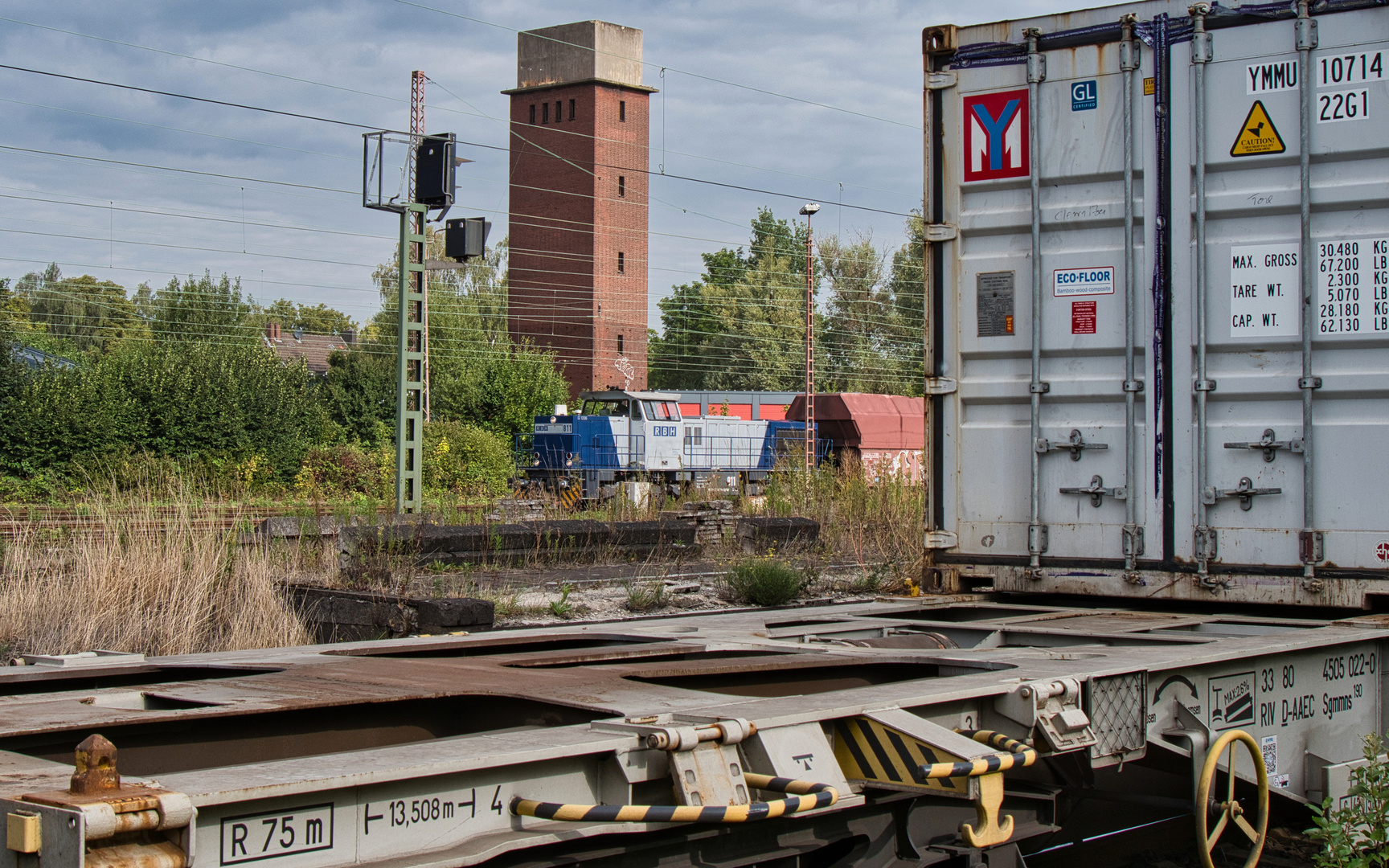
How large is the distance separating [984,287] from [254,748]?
15.1 feet

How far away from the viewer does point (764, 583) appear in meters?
12.1

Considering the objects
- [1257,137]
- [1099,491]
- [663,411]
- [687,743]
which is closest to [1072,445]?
[1099,491]

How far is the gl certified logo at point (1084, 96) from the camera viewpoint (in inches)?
249

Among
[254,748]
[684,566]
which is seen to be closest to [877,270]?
[684,566]

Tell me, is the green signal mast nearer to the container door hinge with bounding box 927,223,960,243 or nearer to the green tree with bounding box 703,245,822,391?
the container door hinge with bounding box 927,223,960,243

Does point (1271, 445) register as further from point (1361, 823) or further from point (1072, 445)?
point (1361, 823)

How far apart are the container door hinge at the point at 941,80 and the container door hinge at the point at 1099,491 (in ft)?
7.43

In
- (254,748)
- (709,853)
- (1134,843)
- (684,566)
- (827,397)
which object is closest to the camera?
(709,853)

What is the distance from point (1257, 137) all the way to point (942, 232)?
1.59 meters

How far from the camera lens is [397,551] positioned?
12305mm

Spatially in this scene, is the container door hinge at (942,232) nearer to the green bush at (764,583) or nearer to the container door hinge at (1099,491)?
the container door hinge at (1099,491)

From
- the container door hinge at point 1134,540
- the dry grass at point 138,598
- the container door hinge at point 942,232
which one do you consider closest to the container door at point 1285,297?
the container door hinge at point 1134,540

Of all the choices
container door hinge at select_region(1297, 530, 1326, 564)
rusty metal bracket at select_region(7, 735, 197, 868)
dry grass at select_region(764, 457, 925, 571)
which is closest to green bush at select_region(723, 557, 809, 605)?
dry grass at select_region(764, 457, 925, 571)

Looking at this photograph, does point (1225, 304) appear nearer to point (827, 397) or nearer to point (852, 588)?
point (852, 588)
